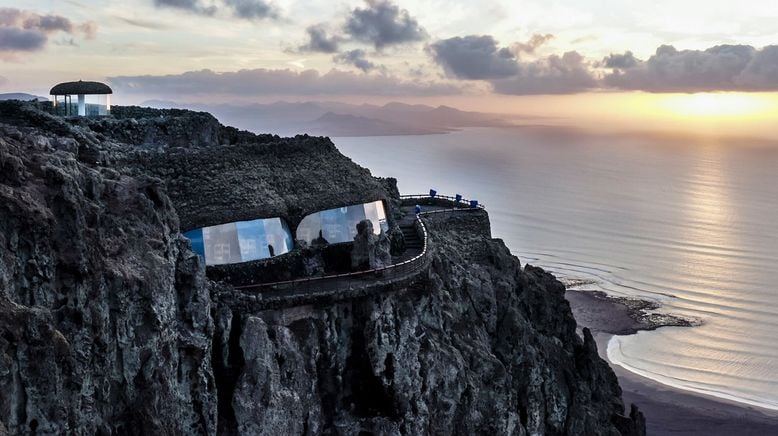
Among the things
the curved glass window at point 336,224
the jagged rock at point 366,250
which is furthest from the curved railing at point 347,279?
the curved glass window at point 336,224

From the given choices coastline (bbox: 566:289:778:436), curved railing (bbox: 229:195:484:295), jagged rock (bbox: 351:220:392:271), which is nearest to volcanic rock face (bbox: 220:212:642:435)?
curved railing (bbox: 229:195:484:295)

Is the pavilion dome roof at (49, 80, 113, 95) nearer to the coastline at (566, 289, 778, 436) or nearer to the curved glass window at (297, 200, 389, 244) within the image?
the curved glass window at (297, 200, 389, 244)

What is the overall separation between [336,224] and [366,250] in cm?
237

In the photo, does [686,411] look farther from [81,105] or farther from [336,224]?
[81,105]

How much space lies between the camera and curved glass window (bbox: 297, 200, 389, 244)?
36938mm

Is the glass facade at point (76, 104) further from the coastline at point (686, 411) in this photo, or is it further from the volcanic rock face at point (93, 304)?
the coastline at point (686, 411)

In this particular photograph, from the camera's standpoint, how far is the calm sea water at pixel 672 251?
68625 millimetres

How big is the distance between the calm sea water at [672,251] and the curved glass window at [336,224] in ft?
122

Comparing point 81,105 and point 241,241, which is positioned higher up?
point 81,105

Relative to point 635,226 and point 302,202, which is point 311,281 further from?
point 635,226

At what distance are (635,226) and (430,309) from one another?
9906 cm

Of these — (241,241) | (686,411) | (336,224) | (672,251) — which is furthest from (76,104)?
(672,251)

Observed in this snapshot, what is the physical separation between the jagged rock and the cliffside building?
17.4 m

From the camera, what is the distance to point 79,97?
1670 inches
